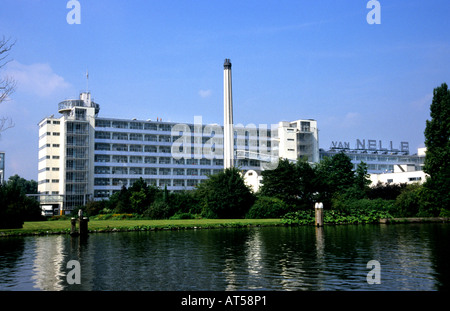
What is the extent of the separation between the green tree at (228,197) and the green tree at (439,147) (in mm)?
24061

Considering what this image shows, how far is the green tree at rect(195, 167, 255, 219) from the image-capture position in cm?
6141

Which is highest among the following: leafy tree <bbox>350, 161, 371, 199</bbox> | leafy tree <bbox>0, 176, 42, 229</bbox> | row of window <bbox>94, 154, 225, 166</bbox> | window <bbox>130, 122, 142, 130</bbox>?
window <bbox>130, 122, 142, 130</bbox>

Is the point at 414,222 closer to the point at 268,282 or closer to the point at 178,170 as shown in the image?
the point at 268,282

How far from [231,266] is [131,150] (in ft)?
356

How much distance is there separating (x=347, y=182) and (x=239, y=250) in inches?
2140

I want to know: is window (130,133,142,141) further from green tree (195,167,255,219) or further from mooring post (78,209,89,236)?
mooring post (78,209,89,236)

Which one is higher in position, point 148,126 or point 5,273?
point 148,126

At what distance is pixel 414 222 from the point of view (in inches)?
2120

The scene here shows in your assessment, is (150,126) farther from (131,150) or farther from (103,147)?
(103,147)

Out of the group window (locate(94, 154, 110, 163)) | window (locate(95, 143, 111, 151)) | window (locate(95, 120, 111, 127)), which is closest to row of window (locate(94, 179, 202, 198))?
window (locate(94, 154, 110, 163))

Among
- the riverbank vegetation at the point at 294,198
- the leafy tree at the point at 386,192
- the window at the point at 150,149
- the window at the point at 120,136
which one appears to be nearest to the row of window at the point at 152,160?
the window at the point at 150,149

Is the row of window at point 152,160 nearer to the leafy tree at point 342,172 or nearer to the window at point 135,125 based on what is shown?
the window at point 135,125

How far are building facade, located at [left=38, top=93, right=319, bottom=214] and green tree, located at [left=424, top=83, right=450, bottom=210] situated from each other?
50531mm
